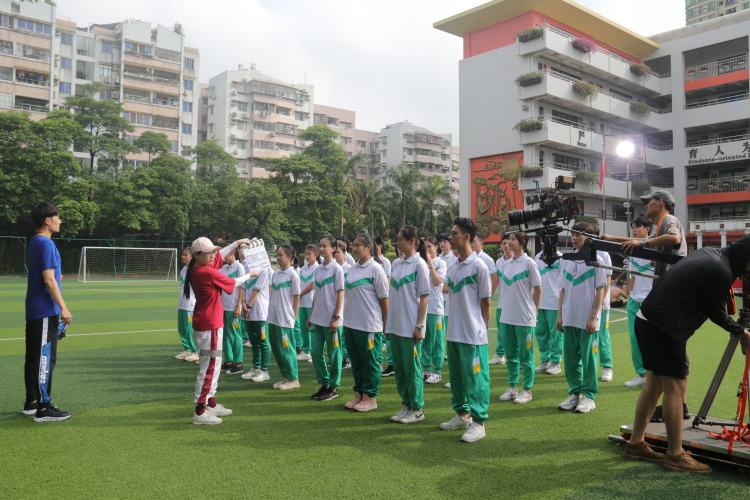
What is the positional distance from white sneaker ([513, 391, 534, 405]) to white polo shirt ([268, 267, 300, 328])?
2844mm

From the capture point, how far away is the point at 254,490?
391cm

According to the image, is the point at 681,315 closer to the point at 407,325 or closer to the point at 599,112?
the point at 407,325

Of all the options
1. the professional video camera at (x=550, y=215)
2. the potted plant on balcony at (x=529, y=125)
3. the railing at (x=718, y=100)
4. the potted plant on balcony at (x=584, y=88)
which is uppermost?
the railing at (x=718, y=100)

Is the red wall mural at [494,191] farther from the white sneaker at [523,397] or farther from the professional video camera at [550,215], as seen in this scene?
the professional video camera at [550,215]

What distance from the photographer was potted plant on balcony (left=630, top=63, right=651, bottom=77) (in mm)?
38844

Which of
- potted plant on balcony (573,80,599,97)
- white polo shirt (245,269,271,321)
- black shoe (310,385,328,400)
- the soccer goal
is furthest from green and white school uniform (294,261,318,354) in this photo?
potted plant on balcony (573,80,599,97)

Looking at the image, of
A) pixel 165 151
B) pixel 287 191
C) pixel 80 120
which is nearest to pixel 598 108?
pixel 287 191

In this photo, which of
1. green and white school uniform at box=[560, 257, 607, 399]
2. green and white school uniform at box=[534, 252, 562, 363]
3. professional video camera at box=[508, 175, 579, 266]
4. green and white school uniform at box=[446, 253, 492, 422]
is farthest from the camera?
green and white school uniform at box=[534, 252, 562, 363]

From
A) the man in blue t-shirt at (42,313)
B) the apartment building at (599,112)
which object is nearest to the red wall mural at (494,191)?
the apartment building at (599,112)

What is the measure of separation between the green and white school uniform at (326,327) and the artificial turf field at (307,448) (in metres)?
0.34

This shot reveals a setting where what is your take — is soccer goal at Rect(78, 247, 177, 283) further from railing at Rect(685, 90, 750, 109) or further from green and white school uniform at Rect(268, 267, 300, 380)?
railing at Rect(685, 90, 750, 109)

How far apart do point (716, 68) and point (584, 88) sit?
36.0 ft

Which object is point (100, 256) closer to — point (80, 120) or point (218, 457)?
point (80, 120)

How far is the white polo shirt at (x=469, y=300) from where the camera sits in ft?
17.3
